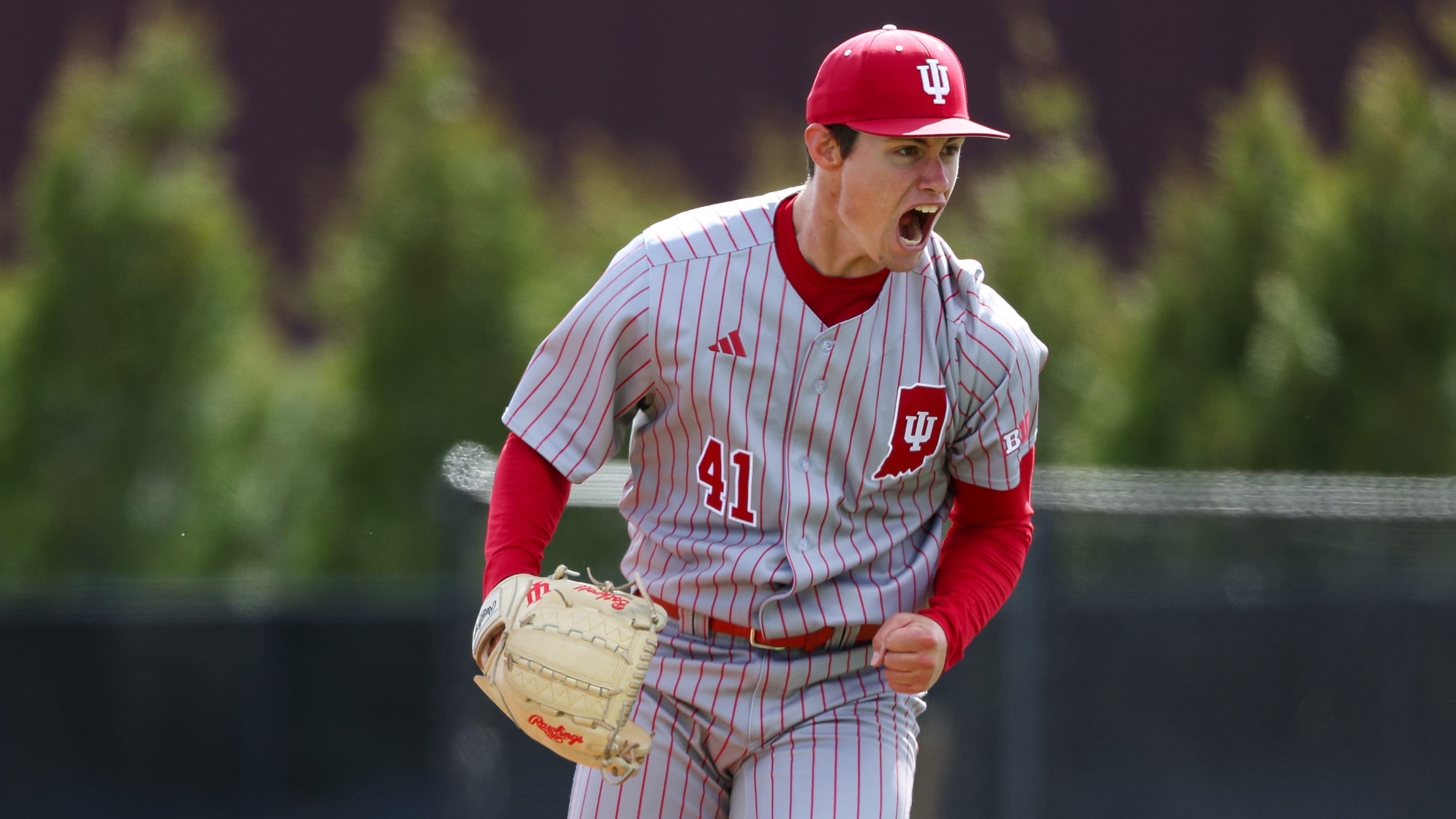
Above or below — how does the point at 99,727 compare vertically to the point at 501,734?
A: below

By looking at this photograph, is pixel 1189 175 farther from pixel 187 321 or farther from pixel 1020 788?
pixel 187 321

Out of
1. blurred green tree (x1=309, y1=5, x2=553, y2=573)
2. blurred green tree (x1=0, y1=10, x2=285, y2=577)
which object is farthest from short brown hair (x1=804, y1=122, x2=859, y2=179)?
blurred green tree (x1=0, y1=10, x2=285, y2=577)

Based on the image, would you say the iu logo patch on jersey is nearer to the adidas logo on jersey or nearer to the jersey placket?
the jersey placket

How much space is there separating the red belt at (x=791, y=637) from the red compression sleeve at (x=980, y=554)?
0.10 m

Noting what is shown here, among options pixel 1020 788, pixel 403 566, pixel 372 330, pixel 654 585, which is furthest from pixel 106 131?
pixel 654 585

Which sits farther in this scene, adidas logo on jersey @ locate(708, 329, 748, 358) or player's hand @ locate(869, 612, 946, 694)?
adidas logo on jersey @ locate(708, 329, 748, 358)

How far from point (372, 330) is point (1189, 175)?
3878 millimetres

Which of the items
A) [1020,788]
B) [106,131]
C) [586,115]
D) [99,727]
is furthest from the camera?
[586,115]

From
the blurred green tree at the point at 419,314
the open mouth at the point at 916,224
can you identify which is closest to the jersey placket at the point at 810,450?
the open mouth at the point at 916,224

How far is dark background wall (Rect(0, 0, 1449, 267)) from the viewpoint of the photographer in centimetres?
960

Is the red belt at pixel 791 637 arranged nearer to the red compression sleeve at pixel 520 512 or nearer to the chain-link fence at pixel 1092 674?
the red compression sleeve at pixel 520 512

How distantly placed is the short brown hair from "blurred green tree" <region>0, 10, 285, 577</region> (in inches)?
206

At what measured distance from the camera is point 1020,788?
210 inches

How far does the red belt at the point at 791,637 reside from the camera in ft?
8.11
